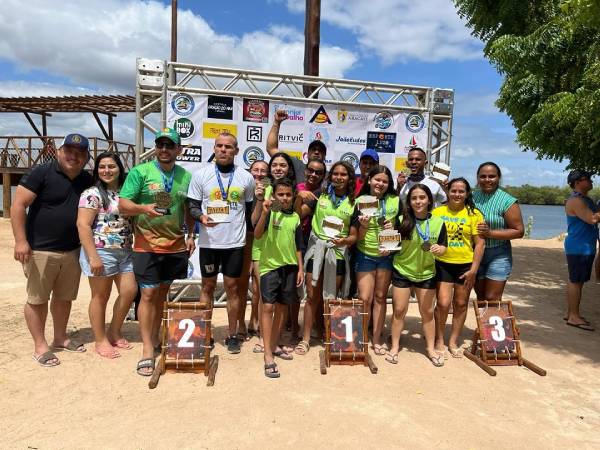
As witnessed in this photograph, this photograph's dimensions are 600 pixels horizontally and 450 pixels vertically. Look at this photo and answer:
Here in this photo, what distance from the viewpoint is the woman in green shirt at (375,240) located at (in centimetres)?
438

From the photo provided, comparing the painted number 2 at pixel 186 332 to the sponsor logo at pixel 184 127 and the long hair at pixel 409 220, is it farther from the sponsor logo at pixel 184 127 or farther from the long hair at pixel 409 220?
the sponsor logo at pixel 184 127

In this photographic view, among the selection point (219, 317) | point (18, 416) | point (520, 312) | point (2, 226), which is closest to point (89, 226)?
point (18, 416)

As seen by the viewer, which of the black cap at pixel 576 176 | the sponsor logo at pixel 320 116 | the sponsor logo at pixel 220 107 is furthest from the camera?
the sponsor logo at pixel 320 116

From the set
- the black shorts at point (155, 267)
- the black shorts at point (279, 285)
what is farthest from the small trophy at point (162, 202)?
the black shorts at point (279, 285)

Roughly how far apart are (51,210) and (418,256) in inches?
138

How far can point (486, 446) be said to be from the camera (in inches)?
120

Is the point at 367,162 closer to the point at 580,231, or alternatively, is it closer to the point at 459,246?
the point at 459,246

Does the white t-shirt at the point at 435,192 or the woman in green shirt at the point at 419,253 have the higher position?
the white t-shirt at the point at 435,192

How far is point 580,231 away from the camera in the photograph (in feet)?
19.5

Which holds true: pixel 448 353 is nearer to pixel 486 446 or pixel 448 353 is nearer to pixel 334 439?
pixel 486 446

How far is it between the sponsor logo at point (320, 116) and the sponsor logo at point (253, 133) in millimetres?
813

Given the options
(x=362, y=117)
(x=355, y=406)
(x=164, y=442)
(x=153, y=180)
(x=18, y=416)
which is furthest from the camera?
(x=362, y=117)

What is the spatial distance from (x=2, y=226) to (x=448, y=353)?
15965 millimetres

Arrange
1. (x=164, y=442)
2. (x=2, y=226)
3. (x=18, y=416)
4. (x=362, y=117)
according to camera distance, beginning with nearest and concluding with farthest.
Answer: (x=164, y=442), (x=18, y=416), (x=362, y=117), (x=2, y=226)
